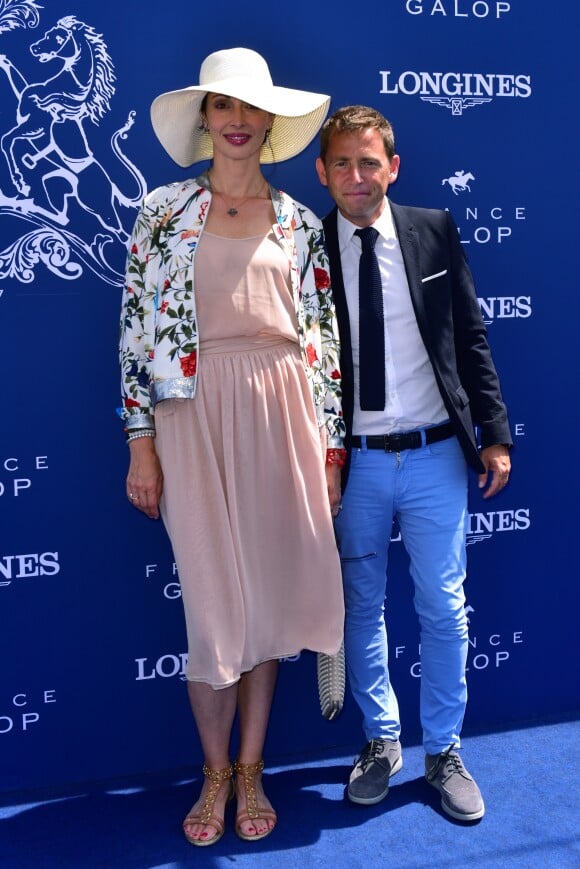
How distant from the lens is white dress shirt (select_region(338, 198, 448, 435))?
8.51 feet

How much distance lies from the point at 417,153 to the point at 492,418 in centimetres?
90

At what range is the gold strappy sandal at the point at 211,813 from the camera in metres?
2.58

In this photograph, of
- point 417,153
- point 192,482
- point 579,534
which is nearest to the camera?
point 192,482

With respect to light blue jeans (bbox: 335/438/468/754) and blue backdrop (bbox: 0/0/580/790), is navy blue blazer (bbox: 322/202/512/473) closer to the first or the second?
light blue jeans (bbox: 335/438/468/754)

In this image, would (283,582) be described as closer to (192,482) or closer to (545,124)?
(192,482)

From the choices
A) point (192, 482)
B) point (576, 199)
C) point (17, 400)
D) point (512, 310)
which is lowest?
point (192, 482)

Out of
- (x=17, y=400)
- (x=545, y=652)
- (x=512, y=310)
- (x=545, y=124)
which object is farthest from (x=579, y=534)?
(x=17, y=400)

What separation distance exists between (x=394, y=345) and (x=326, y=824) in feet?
Result: 4.48

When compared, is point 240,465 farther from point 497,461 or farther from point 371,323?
point 497,461

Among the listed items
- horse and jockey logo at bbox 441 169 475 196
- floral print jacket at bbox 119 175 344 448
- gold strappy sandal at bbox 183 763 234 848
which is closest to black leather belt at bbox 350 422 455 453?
floral print jacket at bbox 119 175 344 448

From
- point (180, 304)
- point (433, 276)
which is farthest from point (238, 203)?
point (433, 276)

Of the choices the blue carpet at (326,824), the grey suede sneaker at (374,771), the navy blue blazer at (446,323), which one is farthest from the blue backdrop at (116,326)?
the navy blue blazer at (446,323)

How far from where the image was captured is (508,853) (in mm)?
2527

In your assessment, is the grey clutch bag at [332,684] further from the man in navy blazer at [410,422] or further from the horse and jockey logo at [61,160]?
the horse and jockey logo at [61,160]
